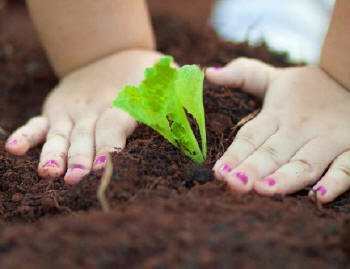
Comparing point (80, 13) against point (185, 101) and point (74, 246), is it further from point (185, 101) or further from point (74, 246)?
point (74, 246)

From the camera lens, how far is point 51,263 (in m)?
0.70

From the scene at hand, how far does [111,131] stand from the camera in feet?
4.28

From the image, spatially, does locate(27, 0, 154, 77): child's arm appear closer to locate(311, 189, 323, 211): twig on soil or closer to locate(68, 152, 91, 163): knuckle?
locate(68, 152, 91, 163): knuckle

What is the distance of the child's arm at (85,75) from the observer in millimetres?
1292

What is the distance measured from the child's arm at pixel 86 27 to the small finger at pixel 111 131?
18.6 inches

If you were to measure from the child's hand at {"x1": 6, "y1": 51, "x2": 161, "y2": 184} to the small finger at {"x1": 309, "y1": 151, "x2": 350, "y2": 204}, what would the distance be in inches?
23.0

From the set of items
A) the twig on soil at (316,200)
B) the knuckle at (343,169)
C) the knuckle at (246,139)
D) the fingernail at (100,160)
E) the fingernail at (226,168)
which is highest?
the fingernail at (100,160)

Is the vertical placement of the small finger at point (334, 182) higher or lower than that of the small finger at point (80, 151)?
lower

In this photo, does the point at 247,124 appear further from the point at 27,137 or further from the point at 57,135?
the point at 27,137

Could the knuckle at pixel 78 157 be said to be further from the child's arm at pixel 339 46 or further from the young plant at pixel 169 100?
the child's arm at pixel 339 46

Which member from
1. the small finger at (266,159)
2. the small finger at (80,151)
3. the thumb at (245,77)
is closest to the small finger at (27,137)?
the small finger at (80,151)

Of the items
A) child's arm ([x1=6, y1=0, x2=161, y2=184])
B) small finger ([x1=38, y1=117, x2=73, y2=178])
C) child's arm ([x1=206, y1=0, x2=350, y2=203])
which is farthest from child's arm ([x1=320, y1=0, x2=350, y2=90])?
small finger ([x1=38, y1=117, x2=73, y2=178])

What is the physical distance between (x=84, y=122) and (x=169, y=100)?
19.7 inches

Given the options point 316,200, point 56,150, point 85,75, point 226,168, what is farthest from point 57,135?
point 316,200
